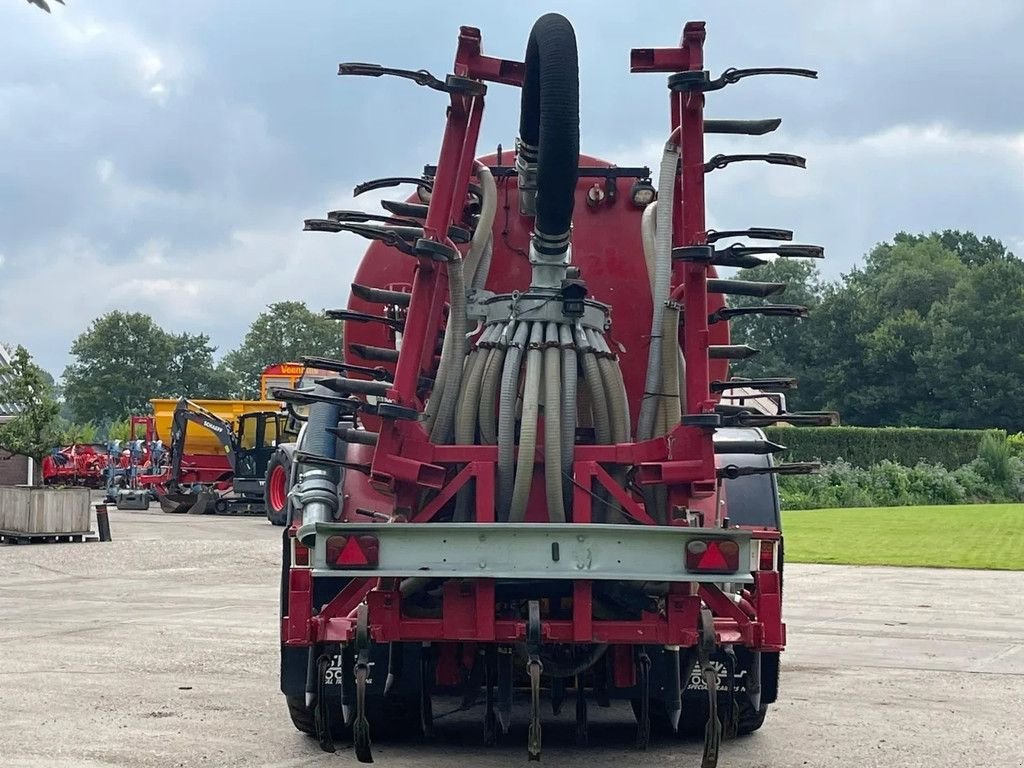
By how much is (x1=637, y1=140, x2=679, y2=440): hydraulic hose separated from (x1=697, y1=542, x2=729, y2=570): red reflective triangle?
0.85 metres

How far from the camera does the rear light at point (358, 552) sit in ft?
18.3

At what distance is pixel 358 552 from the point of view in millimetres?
5582

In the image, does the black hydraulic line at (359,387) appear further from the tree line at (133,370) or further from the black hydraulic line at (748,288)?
the tree line at (133,370)

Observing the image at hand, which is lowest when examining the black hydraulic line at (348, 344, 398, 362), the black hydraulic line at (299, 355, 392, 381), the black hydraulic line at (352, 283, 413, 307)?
the black hydraulic line at (299, 355, 392, 381)

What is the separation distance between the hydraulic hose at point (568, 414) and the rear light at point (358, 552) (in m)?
0.84

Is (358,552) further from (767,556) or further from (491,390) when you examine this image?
(767,556)

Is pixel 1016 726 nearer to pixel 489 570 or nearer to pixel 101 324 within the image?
pixel 489 570

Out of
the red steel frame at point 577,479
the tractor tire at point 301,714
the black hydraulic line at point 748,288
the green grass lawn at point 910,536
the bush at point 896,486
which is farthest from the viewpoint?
the bush at point 896,486

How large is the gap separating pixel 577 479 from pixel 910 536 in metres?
20.1

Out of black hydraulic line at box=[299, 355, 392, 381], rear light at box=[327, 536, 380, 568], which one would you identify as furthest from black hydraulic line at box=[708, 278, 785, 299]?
rear light at box=[327, 536, 380, 568]

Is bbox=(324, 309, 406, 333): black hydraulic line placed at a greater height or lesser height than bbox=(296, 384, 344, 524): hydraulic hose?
greater

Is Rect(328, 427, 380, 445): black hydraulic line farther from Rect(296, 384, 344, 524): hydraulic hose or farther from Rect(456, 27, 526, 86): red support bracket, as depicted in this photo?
Rect(456, 27, 526, 86): red support bracket

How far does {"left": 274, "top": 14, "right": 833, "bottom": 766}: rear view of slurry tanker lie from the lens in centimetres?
557

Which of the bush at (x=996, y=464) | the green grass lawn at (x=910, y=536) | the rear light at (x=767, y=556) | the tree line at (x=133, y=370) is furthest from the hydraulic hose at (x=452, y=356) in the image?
the tree line at (x=133, y=370)
